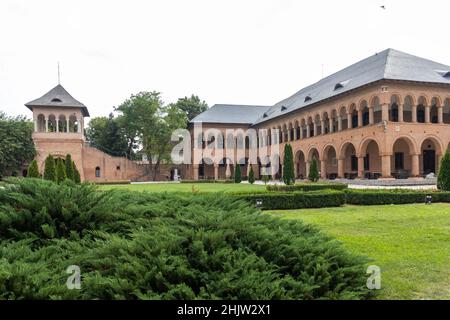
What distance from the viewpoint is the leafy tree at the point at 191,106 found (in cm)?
6912

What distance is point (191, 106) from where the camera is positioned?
69.6 meters

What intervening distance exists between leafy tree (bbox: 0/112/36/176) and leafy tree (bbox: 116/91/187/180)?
12.9m

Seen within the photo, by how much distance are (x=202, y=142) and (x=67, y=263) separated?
163 ft

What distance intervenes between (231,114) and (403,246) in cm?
4952

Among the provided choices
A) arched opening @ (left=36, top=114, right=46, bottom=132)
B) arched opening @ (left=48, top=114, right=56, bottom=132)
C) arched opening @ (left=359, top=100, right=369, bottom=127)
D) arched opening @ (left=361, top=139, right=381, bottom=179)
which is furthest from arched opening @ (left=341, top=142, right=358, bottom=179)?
arched opening @ (left=36, top=114, right=46, bottom=132)

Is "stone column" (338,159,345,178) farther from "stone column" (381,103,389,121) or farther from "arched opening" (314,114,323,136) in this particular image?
"stone column" (381,103,389,121)

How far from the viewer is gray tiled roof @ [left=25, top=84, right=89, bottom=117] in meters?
44.3

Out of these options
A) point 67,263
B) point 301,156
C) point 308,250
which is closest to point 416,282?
point 308,250

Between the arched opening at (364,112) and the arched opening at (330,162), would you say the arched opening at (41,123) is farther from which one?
the arched opening at (364,112)

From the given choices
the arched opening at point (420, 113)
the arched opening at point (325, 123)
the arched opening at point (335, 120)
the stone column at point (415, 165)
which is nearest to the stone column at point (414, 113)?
the arched opening at point (420, 113)

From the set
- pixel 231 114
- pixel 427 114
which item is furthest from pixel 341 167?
pixel 231 114

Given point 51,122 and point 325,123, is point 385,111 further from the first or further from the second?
point 51,122
